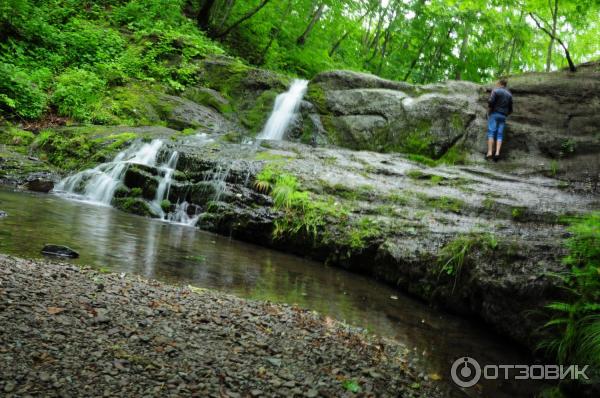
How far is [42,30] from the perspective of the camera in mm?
15039

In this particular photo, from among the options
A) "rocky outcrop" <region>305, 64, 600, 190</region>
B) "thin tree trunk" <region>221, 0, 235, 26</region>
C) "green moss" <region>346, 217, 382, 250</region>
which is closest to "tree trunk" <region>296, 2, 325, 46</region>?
"thin tree trunk" <region>221, 0, 235, 26</region>

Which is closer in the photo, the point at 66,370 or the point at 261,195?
the point at 66,370

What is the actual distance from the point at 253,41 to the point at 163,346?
70.9 feet

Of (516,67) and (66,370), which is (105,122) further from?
(516,67)

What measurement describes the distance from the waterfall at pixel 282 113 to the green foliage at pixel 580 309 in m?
11.3

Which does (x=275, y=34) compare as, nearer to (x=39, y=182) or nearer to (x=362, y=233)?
(x=39, y=182)

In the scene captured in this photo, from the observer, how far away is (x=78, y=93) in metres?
13.6

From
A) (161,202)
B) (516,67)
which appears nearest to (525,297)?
(161,202)

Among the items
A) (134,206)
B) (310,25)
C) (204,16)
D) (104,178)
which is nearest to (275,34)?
(310,25)

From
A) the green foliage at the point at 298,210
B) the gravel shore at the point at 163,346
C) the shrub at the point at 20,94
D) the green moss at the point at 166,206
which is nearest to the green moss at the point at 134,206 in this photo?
the green moss at the point at 166,206

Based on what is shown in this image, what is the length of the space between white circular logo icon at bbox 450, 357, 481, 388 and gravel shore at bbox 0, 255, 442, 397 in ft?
1.55

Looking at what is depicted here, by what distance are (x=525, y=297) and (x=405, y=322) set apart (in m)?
1.42

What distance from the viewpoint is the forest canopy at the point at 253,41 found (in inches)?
541

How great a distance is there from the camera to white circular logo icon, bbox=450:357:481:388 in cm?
407
